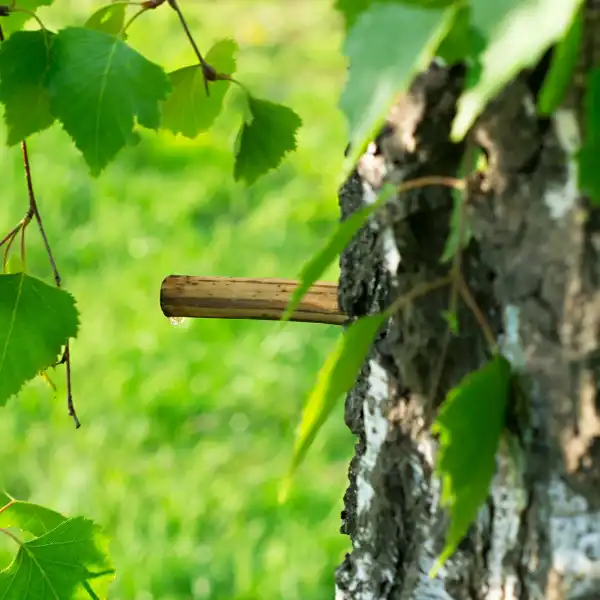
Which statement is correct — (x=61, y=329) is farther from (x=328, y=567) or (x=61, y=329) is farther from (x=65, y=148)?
(x=65, y=148)

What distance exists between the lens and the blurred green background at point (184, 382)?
146 centimetres

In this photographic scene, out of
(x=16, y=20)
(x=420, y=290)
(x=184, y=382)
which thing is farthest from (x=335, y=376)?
(x=184, y=382)

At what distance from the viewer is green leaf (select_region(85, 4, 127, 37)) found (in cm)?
62

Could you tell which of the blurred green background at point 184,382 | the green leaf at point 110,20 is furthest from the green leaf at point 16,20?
the blurred green background at point 184,382

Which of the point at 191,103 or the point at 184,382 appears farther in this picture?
the point at 184,382

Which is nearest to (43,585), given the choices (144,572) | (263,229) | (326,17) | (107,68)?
(107,68)

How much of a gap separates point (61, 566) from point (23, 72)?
28 cm

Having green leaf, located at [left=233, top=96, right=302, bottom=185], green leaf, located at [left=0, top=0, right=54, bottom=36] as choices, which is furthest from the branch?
green leaf, located at [left=0, top=0, right=54, bottom=36]

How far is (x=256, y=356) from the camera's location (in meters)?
1.82

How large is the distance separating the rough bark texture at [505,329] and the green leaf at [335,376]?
0.15 feet

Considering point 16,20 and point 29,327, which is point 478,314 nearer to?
point 29,327

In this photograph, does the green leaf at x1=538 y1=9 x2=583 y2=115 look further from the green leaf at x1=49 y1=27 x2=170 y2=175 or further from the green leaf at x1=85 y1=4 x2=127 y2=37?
the green leaf at x1=85 y1=4 x2=127 y2=37

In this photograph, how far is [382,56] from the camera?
0.32 metres

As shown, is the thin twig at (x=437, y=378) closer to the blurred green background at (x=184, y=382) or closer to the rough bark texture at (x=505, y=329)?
the rough bark texture at (x=505, y=329)
